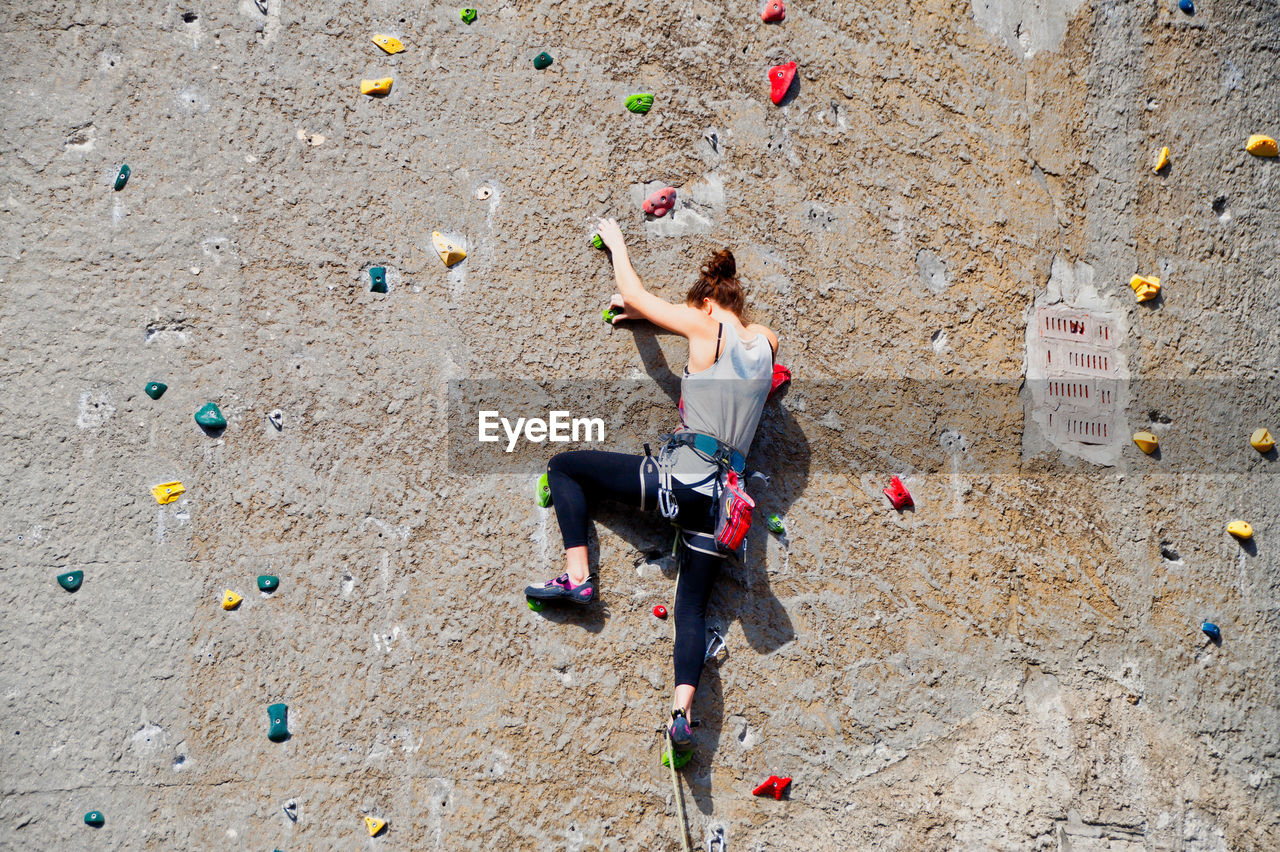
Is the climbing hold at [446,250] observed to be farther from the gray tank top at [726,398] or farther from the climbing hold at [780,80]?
the climbing hold at [780,80]

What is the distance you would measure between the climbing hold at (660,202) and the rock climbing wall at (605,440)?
0.10 ft

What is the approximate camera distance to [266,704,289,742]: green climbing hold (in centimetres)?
295

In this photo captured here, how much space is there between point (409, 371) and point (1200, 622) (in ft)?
8.94

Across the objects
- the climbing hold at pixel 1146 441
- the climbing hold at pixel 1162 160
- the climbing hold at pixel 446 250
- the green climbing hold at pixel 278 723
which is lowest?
the green climbing hold at pixel 278 723

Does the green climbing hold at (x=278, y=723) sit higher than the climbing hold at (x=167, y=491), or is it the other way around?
the climbing hold at (x=167, y=491)

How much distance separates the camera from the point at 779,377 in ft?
10.4

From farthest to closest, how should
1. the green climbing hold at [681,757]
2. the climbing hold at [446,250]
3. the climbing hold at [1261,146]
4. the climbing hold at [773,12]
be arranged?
the climbing hold at [1261,146], the climbing hold at [773,12], the climbing hold at [446,250], the green climbing hold at [681,757]

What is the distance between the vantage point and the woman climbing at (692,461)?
2.88m

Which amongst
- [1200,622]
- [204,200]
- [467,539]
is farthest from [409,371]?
[1200,622]

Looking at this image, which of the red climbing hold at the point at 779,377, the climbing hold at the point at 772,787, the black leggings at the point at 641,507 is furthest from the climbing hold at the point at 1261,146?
the climbing hold at the point at 772,787

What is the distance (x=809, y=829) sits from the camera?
119 inches

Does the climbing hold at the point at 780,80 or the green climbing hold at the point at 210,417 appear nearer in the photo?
the green climbing hold at the point at 210,417

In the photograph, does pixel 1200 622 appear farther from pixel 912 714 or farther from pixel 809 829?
pixel 809 829

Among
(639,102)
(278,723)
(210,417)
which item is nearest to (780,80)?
(639,102)
